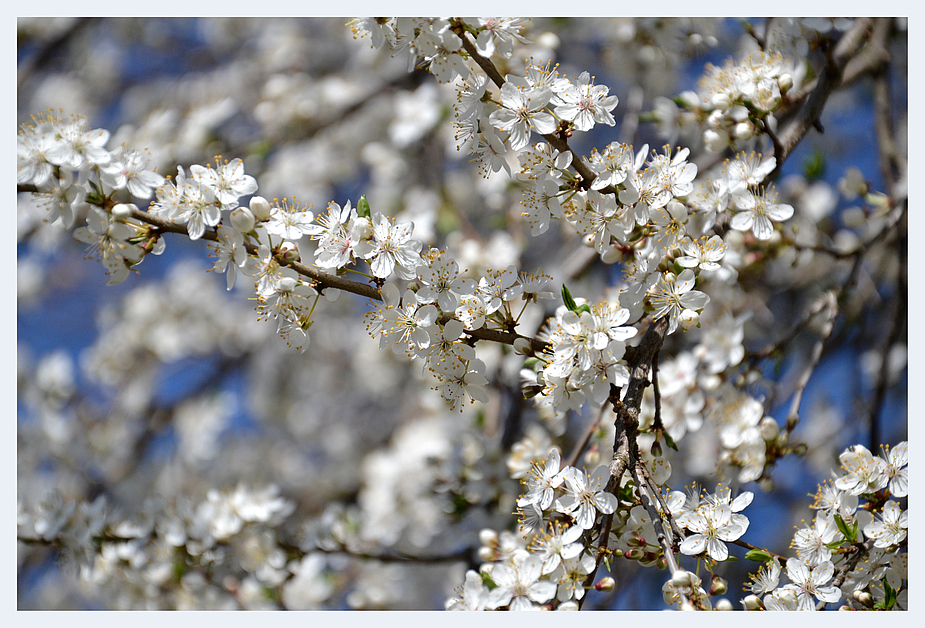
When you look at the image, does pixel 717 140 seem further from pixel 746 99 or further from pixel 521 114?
pixel 521 114

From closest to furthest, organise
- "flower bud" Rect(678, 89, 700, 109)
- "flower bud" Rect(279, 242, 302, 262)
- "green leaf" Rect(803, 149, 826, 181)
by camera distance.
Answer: "flower bud" Rect(279, 242, 302, 262) < "flower bud" Rect(678, 89, 700, 109) < "green leaf" Rect(803, 149, 826, 181)

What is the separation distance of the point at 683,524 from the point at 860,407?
1850 millimetres

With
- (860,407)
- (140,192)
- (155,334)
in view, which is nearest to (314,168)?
(155,334)

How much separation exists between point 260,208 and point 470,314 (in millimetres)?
513

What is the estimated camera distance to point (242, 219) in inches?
51.8

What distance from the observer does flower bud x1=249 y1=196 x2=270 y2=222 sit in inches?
51.9

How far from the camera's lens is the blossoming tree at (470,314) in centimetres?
134

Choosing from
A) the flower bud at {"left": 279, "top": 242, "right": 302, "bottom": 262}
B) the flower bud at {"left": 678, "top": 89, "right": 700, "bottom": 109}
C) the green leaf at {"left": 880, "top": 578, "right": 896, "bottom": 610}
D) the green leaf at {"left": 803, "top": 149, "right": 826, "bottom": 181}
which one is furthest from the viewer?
the green leaf at {"left": 803, "top": 149, "right": 826, "bottom": 181}

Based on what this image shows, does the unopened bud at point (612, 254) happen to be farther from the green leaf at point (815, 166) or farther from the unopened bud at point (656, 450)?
the green leaf at point (815, 166)

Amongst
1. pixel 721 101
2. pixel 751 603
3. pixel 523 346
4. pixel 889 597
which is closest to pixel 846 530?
pixel 889 597

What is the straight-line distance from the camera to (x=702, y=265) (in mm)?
1396

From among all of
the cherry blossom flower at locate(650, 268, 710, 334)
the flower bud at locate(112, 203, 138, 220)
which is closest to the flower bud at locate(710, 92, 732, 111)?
the cherry blossom flower at locate(650, 268, 710, 334)

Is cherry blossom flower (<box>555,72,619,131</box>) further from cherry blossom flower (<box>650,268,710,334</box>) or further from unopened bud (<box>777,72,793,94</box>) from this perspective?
unopened bud (<box>777,72,793,94</box>)

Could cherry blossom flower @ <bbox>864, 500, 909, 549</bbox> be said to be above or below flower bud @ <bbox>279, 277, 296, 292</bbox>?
above
